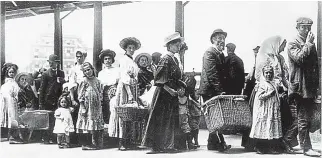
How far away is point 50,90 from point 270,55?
12.5 feet

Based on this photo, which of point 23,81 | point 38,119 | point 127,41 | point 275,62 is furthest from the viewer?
point 23,81

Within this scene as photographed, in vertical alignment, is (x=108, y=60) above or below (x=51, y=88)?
above

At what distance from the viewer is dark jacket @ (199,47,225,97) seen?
5.97m

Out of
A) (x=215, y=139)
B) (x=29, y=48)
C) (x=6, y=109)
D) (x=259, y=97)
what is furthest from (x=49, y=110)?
(x=259, y=97)

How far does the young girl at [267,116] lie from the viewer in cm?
579

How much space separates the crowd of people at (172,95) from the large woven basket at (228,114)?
19 centimetres

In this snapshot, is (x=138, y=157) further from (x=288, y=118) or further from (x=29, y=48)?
(x=29, y=48)

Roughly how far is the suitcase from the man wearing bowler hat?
5.1 inches

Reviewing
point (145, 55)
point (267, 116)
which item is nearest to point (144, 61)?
point (145, 55)

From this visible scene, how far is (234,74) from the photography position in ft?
21.7

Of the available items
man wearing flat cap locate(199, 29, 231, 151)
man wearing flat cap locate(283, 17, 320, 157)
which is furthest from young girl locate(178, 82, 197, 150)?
man wearing flat cap locate(283, 17, 320, 157)

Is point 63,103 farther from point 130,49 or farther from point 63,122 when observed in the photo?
point 130,49

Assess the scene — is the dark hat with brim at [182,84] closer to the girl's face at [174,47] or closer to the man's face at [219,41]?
the girl's face at [174,47]

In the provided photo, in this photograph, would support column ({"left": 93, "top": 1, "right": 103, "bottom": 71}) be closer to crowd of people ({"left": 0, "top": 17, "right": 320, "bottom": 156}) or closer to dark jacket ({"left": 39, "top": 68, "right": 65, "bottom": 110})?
crowd of people ({"left": 0, "top": 17, "right": 320, "bottom": 156})
